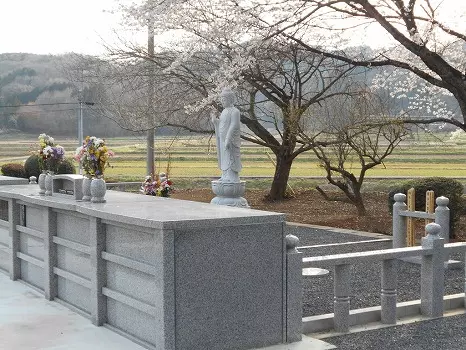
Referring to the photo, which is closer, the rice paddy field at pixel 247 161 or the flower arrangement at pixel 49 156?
the flower arrangement at pixel 49 156

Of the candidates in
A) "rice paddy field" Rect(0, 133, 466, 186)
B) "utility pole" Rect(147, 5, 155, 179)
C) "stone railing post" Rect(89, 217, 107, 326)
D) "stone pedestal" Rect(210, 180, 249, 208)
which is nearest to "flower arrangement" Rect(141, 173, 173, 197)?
"stone pedestal" Rect(210, 180, 249, 208)

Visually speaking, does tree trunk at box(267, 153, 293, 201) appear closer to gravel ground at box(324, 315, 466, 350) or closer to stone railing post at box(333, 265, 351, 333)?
gravel ground at box(324, 315, 466, 350)

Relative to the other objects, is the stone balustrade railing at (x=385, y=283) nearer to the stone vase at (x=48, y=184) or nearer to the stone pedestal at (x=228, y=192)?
the stone vase at (x=48, y=184)

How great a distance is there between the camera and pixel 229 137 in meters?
13.0

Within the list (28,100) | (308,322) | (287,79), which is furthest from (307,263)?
(28,100)

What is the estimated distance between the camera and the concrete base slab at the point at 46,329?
698 cm

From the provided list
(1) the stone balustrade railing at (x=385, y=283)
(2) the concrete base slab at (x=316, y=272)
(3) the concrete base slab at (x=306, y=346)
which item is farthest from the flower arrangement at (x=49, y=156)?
(3) the concrete base slab at (x=306, y=346)

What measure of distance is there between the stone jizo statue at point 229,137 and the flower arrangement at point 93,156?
4.18 metres

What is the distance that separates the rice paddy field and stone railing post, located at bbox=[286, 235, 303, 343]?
22446mm

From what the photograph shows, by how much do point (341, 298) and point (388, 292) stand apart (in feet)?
2.23

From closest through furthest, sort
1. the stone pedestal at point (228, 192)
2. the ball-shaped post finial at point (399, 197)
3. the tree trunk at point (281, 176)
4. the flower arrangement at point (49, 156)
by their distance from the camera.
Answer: the flower arrangement at point (49, 156), the ball-shaped post finial at point (399, 197), the stone pedestal at point (228, 192), the tree trunk at point (281, 176)

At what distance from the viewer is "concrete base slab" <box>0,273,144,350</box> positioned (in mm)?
6984

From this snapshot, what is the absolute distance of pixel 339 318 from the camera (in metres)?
7.54

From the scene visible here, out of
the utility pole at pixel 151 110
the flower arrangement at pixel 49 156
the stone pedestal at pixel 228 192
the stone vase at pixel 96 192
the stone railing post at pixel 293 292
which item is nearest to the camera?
the stone railing post at pixel 293 292
